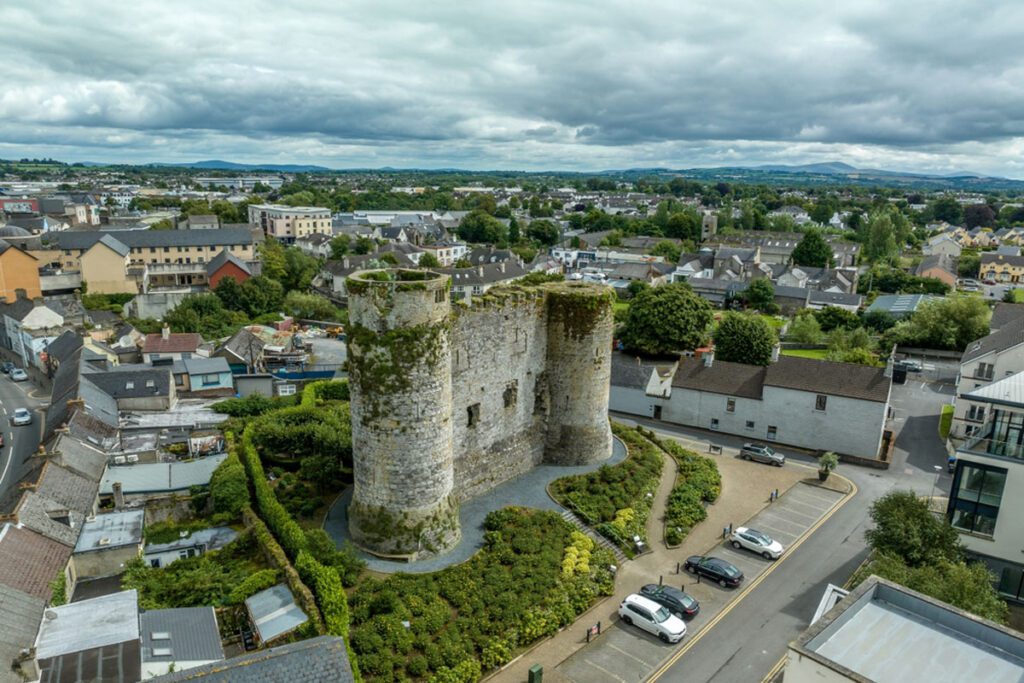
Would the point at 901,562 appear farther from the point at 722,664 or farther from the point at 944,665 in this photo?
the point at 944,665

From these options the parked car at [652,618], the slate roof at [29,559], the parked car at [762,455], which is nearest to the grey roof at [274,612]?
the slate roof at [29,559]

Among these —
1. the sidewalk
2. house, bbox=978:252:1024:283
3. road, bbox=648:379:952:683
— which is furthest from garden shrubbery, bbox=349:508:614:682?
house, bbox=978:252:1024:283

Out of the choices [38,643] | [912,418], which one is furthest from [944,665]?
[912,418]

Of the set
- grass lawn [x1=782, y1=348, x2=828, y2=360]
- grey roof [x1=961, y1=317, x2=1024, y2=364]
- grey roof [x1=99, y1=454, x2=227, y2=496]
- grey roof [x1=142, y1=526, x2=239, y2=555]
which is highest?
grey roof [x1=961, y1=317, x2=1024, y2=364]

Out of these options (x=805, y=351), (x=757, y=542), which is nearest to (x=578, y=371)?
(x=757, y=542)

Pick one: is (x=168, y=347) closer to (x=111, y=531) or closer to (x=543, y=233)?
(x=111, y=531)

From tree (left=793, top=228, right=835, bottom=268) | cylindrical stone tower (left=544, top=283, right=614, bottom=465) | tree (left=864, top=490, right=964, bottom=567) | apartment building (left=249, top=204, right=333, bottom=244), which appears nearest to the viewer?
tree (left=864, top=490, right=964, bottom=567)

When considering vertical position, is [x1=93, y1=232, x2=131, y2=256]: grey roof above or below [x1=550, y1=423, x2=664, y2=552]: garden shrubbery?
above

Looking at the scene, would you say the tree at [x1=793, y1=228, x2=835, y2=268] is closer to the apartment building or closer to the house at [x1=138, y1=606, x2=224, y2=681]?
the apartment building
